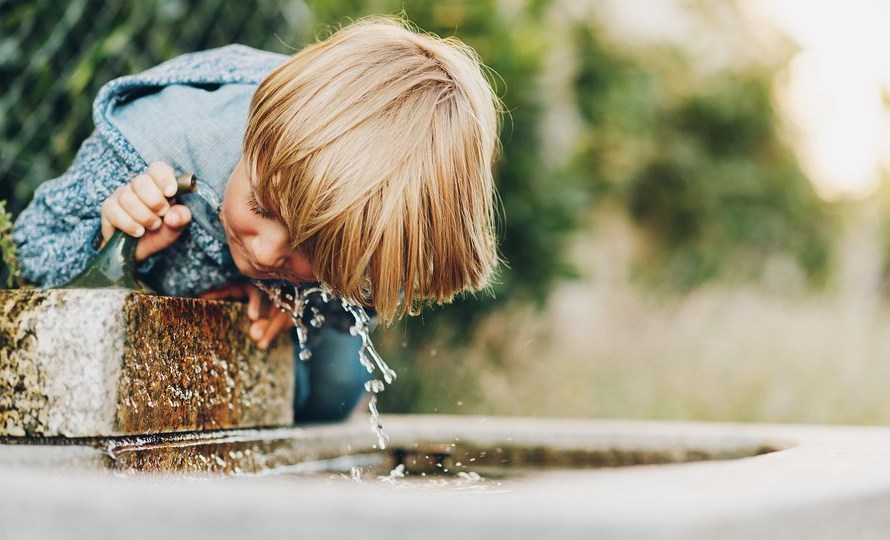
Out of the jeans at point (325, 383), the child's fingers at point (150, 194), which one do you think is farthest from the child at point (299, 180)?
the jeans at point (325, 383)

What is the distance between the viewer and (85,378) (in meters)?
1.37

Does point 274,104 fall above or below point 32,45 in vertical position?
below

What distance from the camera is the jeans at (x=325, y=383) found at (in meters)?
2.33

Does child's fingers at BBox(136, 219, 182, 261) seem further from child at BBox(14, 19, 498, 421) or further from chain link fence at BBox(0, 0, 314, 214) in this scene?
chain link fence at BBox(0, 0, 314, 214)

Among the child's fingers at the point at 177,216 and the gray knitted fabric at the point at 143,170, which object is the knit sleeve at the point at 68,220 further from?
the child's fingers at the point at 177,216

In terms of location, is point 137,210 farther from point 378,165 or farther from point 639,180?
point 639,180

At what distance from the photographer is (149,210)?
1.67 metres

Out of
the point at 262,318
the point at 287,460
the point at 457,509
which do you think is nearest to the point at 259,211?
the point at 262,318

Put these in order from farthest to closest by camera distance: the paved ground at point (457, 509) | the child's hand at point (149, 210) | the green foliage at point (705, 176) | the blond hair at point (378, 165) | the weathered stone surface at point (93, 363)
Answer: the green foliage at point (705, 176), the child's hand at point (149, 210), the blond hair at point (378, 165), the weathered stone surface at point (93, 363), the paved ground at point (457, 509)

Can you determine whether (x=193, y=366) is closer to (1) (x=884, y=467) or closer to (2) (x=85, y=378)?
(2) (x=85, y=378)

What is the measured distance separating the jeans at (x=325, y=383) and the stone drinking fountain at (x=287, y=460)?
147 millimetres

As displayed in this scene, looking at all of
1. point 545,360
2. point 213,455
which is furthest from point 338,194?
point 545,360

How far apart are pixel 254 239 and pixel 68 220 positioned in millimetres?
463

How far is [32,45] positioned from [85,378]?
1465mm
